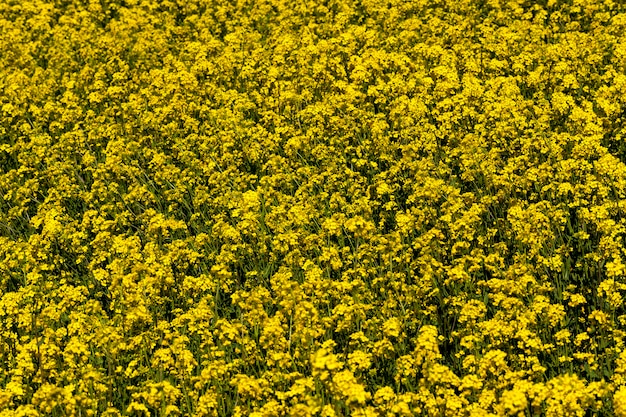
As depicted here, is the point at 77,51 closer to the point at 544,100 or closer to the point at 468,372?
the point at 544,100

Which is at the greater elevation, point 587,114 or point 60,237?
point 587,114

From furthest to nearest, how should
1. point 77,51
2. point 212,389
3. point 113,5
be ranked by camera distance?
point 113,5
point 77,51
point 212,389

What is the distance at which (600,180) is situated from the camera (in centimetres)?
839

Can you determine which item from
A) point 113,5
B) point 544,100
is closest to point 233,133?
point 544,100

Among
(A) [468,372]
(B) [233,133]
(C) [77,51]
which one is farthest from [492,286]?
(C) [77,51]

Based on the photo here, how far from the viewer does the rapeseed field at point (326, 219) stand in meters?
6.64

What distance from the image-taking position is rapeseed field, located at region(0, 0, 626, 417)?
664 cm

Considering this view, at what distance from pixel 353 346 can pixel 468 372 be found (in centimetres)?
88

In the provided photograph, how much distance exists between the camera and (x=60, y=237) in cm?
894

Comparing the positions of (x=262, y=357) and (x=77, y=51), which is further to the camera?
(x=77, y=51)

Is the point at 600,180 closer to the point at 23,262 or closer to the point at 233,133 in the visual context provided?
the point at 233,133

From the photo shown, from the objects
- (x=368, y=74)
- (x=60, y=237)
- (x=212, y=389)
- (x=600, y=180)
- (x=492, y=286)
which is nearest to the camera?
(x=212, y=389)

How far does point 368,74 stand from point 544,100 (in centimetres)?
231

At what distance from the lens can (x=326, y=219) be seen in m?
8.35
